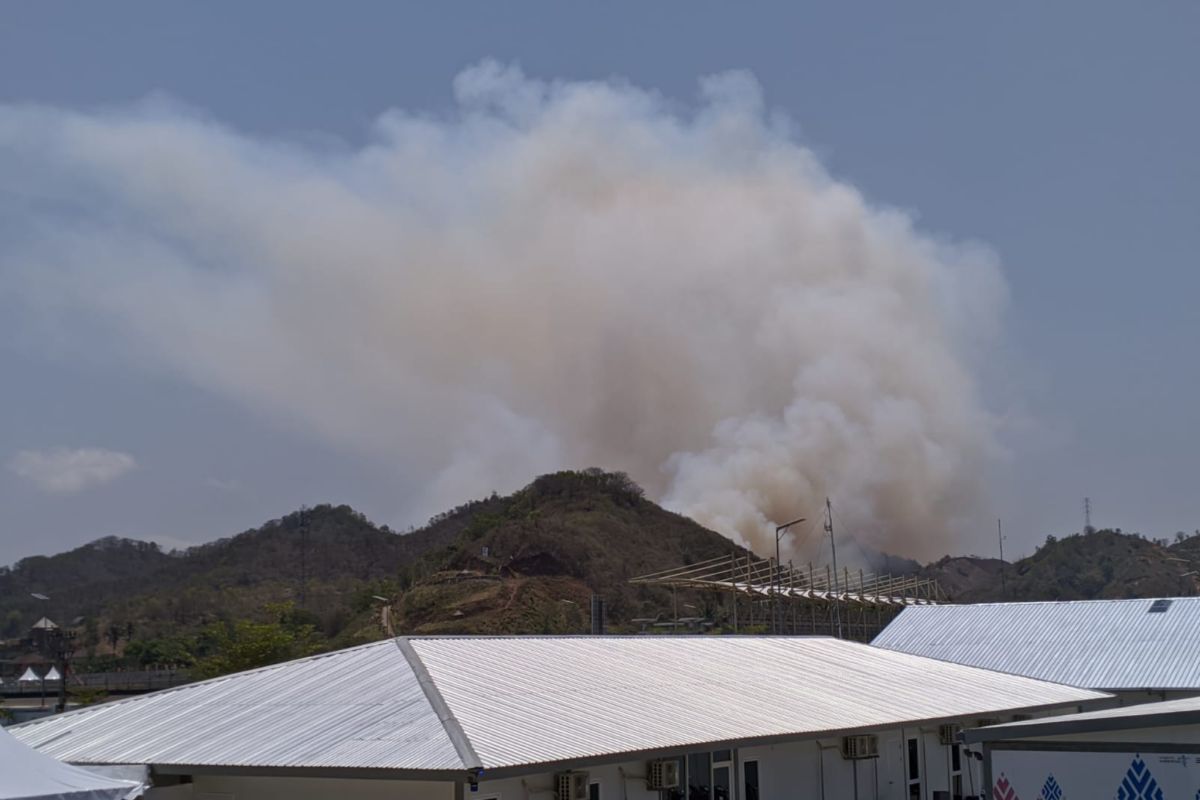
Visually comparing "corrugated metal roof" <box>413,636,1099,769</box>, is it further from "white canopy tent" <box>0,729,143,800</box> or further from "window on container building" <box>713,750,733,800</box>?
"white canopy tent" <box>0,729,143,800</box>

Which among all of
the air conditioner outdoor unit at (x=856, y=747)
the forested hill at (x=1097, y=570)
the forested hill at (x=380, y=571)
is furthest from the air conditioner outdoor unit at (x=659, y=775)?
the forested hill at (x=1097, y=570)

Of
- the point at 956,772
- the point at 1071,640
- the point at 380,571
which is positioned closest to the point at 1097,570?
the point at 380,571

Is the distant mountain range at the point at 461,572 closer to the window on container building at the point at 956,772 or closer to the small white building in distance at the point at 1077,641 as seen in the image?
the small white building in distance at the point at 1077,641

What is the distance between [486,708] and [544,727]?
0.91m

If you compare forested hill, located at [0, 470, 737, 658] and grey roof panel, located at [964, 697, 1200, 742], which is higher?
forested hill, located at [0, 470, 737, 658]

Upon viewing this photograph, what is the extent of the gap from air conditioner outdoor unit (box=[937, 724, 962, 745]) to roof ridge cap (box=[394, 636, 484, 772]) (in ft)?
39.5

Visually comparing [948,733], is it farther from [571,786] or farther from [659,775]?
[571,786]

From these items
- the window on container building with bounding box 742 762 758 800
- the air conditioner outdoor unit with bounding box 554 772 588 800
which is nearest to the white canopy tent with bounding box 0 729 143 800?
the air conditioner outdoor unit with bounding box 554 772 588 800

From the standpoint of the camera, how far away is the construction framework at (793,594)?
5038cm

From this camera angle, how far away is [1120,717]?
578 inches

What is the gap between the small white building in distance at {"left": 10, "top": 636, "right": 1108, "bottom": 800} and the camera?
1622cm

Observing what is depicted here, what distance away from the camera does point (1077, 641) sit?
38.1 m

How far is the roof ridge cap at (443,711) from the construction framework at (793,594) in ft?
80.2

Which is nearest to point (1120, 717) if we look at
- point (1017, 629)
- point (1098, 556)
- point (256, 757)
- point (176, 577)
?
point (256, 757)
